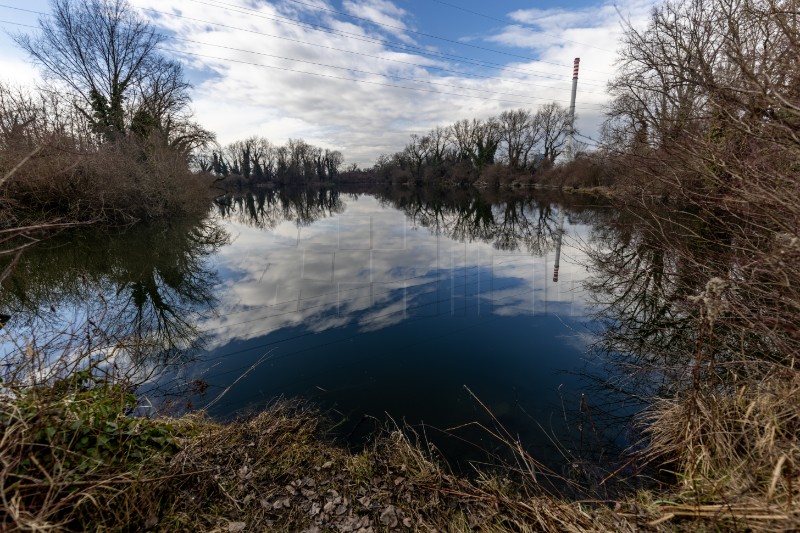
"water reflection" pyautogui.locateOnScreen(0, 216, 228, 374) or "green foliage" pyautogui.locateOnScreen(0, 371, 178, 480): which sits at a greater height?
"green foliage" pyautogui.locateOnScreen(0, 371, 178, 480)

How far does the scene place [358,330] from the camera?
6906mm

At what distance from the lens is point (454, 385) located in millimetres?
5074

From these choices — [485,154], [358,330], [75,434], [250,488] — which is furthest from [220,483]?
[485,154]

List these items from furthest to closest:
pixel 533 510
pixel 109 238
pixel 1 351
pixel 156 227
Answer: pixel 156 227 → pixel 109 238 → pixel 1 351 → pixel 533 510

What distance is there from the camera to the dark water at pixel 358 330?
14.5 ft

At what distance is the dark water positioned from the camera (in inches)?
174

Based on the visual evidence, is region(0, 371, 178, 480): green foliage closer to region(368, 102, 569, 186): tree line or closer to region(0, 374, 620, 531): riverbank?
region(0, 374, 620, 531): riverbank

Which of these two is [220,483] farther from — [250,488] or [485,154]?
[485,154]

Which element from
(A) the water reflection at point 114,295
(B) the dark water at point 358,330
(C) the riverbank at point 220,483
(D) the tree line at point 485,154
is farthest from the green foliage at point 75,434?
(D) the tree line at point 485,154

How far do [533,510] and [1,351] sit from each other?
26.8ft

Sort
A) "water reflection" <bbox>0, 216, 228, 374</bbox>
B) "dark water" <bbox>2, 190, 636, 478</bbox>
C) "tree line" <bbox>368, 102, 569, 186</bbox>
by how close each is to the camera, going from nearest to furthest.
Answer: "dark water" <bbox>2, 190, 636, 478</bbox> < "water reflection" <bbox>0, 216, 228, 374</bbox> < "tree line" <bbox>368, 102, 569, 186</bbox>

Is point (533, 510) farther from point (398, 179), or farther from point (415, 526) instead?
point (398, 179)

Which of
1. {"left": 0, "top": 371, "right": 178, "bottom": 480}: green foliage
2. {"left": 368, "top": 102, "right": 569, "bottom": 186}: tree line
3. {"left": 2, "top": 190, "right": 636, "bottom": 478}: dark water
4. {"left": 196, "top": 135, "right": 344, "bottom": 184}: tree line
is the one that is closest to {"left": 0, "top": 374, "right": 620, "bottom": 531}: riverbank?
{"left": 0, "top": 371, "right": 178, "bottom": 480}: green foliage

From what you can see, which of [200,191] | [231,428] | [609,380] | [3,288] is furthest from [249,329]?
[200,191]
